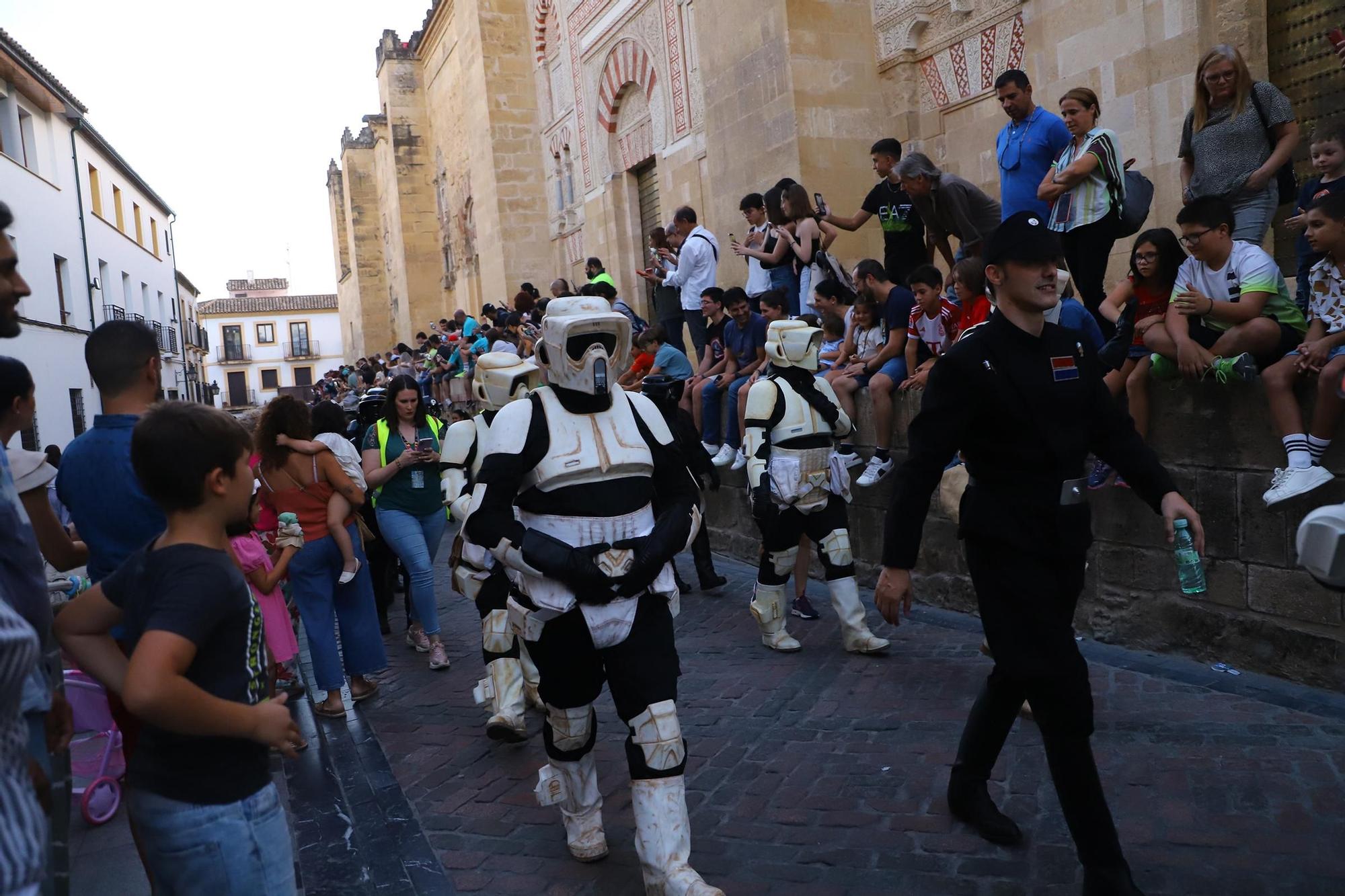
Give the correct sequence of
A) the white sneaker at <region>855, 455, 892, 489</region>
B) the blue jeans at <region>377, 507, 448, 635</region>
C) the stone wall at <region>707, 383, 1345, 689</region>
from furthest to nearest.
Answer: the white sneaker at <region>855, 455, 892, 489</region>
the blue jeans at <region>377, 507, 448, 635</region>
the stone wall at <region>707, 383, 1345, 689</region>

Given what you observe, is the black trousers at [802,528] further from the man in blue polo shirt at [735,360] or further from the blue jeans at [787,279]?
the blue jeans at [787,279]

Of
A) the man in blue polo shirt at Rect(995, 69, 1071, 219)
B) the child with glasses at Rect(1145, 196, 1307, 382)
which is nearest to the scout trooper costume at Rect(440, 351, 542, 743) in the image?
the child with glasses at Rect(1145, 196, 1307, 382)

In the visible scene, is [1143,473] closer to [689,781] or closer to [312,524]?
[689,781]

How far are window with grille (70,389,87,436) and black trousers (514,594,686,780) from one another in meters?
27.0

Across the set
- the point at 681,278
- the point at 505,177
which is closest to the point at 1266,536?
the point at 681,278

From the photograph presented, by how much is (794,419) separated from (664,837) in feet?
11.3

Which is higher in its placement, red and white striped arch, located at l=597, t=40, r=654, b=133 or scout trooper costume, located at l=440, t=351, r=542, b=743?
red and white striped arch, located at l=597, t=40, r=654, b=133

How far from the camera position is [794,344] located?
6426 millimetres

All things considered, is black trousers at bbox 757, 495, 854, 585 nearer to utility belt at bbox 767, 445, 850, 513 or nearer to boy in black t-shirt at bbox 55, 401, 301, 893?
utility belt at bbox 767, 445, 850, 513

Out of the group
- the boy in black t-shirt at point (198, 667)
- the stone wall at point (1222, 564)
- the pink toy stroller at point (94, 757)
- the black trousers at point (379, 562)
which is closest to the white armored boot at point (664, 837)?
the boy in black t-shirt at point (198, 667)

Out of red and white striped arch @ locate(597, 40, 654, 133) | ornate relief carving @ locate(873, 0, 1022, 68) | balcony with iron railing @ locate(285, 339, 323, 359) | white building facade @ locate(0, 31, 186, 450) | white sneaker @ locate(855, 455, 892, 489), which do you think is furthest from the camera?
balcony with iron railing @ locate(285, 339, 323, 359)

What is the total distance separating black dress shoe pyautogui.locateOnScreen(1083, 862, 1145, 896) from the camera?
308cm

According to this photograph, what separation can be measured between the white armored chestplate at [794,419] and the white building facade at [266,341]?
74360 mm

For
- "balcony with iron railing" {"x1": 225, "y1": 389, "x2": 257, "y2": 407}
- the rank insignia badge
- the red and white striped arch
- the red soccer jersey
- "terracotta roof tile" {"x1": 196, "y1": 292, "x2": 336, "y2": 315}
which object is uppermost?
"terracotta roof tile" {"x1": 196, "y1": 292, "x2": 336, "y2": 315}
